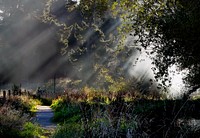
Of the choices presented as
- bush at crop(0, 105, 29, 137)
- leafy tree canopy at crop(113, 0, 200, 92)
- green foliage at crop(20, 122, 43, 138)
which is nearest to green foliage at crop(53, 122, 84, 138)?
green foliage at crop(20, 122, 43, 138)

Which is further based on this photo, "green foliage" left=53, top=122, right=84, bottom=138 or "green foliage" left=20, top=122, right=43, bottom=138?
"green foliage" left=20, top=122, right=43, bottom=138

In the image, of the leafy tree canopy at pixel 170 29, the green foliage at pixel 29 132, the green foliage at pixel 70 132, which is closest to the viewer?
the green foliage at pixel 70 132

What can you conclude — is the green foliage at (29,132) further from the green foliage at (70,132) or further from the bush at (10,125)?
the green foliage at (70,132)

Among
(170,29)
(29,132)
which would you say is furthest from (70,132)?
(170,29)

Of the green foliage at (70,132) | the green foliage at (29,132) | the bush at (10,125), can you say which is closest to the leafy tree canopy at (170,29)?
the green foliage at (70,132)

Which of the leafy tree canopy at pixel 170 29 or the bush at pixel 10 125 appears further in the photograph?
the leafy tree canopy at pixel 170 29

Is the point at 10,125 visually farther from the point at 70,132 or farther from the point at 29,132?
the point at 70,132

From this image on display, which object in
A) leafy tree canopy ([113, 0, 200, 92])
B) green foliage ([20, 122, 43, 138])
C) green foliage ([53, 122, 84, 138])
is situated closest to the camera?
green foliage ([53, 122, 84, 138])

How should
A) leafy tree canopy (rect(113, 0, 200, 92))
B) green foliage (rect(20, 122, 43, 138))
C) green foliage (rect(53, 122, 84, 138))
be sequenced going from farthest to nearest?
leafy tree canopy (rect(113, 0, 200, 92))
green foliage (rect(20, 122, 43, 138))
green foliage (rect(53, 122, 84, 138))

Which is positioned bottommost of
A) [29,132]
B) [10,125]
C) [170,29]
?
[29,132]

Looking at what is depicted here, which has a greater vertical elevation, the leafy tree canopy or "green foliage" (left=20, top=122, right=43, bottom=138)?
the leafy tree canopy

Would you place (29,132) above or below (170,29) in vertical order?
below

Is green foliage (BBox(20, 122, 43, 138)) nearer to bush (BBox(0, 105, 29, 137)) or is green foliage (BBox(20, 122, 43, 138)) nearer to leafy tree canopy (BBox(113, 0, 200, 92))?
bush (BBox(0, 105, 29, 137))

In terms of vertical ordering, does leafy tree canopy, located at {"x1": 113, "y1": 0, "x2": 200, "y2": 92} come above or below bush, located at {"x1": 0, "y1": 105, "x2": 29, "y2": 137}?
above
